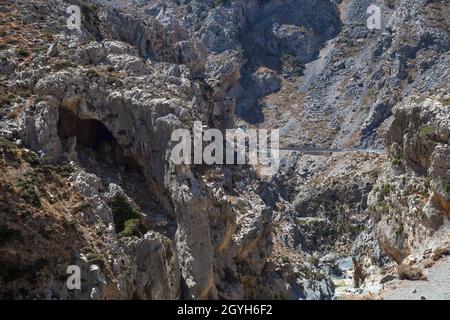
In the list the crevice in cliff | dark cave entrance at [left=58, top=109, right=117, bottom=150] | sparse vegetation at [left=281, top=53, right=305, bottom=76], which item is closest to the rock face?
the crevice in cliff

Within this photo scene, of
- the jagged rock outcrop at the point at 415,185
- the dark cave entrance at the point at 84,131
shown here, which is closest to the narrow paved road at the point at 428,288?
the jagged rock outcrop at the point at 415,185

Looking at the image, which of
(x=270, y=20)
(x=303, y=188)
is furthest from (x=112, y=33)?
(x=270, y=20)

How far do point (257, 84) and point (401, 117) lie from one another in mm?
100329

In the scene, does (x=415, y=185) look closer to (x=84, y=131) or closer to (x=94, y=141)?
(x=94, y=141)

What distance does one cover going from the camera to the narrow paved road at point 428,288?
23844 mm

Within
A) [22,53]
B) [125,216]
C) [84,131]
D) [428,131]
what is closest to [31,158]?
[125,216]

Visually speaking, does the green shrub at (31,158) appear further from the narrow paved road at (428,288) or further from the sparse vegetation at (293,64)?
the sparse vegetation at (293,64)

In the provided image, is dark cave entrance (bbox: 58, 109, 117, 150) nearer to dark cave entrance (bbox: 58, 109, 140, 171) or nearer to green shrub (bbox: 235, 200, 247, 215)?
dark cave entrance (bbox: 58, 109, 140, 171)

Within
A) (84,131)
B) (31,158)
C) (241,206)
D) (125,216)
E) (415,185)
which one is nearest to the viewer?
(31,158)

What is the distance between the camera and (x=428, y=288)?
24.5m

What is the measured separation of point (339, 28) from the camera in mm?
144625

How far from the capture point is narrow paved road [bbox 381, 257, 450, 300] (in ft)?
78.2
